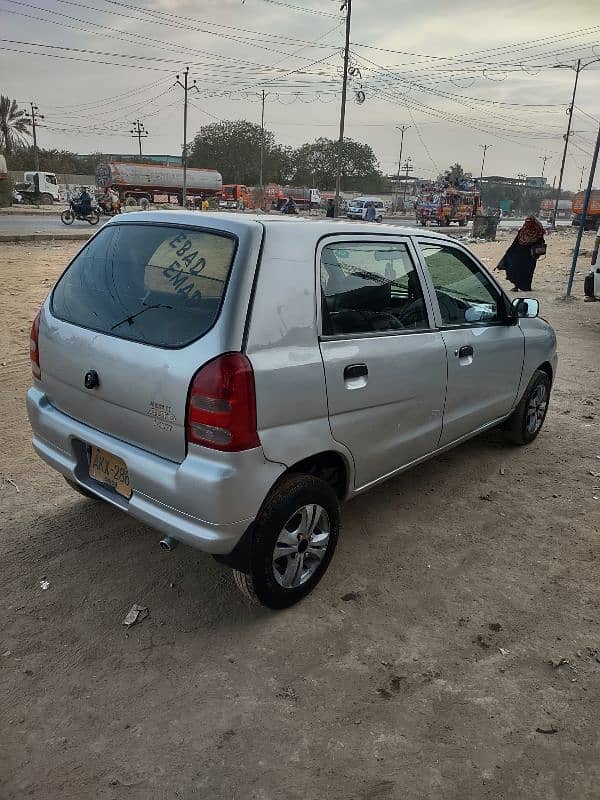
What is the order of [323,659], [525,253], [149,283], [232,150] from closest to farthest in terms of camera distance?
[323,659], [149,283], [525,253], [232,150]

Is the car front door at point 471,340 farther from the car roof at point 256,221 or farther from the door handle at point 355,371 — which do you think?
the door handle at point 355,371

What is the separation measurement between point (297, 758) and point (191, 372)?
142 centimetres

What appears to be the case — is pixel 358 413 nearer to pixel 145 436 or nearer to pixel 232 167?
A: pixel 145 436

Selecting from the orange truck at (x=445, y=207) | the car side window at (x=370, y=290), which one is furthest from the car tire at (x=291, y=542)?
the orange truck at (x=445, y=207)

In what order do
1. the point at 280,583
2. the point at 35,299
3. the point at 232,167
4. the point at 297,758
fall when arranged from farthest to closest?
the point at 232,167
the point at 35,299
the point at 280,583
the point at 297,758

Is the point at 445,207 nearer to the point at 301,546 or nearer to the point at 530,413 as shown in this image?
the point at 530,413

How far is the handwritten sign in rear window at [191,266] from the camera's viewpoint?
2.50m

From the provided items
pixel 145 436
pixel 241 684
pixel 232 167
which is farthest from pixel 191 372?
pixel 232 167

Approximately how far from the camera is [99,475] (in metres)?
2.84

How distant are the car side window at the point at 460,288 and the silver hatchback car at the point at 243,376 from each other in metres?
0.11

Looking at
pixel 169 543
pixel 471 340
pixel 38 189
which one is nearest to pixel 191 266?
pixel 169 543

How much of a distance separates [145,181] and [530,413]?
4620cm

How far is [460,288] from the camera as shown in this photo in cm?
401

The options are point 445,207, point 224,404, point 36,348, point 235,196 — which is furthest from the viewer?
point 235,196
